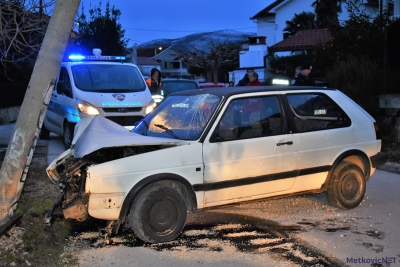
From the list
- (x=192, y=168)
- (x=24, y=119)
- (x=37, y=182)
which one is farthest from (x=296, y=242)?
(x=37, y=182)

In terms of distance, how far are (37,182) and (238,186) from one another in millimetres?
3696

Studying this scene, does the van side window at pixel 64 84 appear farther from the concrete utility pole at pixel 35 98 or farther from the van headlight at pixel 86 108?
the concrete utility pole at pixel 35 98

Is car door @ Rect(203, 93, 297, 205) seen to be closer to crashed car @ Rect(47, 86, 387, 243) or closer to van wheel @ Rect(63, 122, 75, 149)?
crashed car @ Rect(47, 86, 387, 243)

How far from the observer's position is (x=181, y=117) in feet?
18.9

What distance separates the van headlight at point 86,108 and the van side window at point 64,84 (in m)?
0.60

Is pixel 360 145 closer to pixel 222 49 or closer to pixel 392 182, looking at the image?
pixel 392 182

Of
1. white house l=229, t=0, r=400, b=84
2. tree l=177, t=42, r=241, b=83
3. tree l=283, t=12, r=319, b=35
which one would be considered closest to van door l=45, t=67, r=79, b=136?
white house l=229, t=0, r=400, b=84

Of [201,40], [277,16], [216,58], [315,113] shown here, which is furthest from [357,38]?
[201,40]

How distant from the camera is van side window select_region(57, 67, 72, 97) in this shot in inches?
409

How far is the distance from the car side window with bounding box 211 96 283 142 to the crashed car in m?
0.01

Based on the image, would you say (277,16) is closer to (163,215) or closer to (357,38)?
(357,38)


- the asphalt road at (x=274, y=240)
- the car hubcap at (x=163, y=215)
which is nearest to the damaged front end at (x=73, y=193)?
the asphalt road at (x=274, y=240)

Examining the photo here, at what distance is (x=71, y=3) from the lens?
5363 mm

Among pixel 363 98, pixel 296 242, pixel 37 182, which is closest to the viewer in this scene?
pixel 296 242
